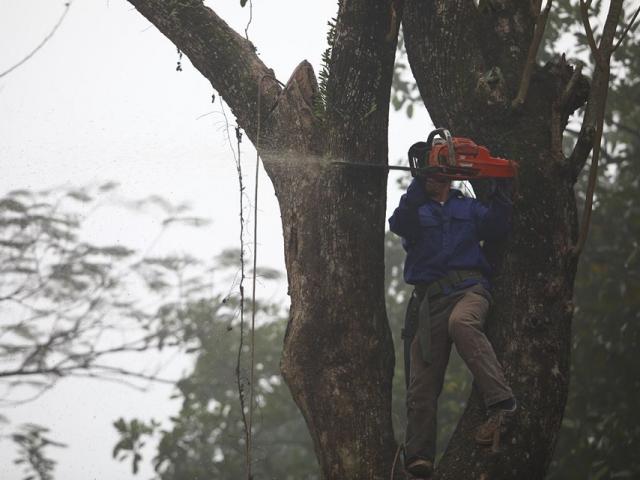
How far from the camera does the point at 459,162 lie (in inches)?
126

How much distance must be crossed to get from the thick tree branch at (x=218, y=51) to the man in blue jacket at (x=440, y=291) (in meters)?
0.82

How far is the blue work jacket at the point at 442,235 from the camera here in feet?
10.9

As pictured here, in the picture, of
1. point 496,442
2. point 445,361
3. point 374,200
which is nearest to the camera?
point 496,442

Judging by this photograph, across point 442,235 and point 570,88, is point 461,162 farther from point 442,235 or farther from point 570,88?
point 570,88

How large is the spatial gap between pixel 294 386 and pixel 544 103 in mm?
1634

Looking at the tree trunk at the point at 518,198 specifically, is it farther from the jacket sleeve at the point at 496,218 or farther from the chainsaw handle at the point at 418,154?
the chainsaw handle at the point at 418,154

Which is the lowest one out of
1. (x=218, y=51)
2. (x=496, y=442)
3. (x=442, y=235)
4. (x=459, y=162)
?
(x=496, y=442)

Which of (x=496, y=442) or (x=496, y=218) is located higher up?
(x=496, y=218)

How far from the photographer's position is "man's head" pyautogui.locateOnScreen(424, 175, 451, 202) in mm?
3486

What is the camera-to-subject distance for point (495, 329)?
10.1 feet

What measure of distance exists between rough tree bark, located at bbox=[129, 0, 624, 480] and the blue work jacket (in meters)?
0.15

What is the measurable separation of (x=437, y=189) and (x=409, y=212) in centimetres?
24

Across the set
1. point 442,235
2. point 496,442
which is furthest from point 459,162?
point 496,442

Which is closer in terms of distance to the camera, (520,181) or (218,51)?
(520,181)
